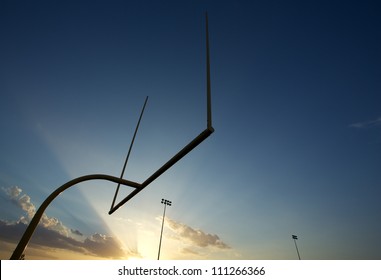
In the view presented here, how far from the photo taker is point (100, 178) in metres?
4.04

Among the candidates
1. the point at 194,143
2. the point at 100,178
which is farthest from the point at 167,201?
the point at 194,143

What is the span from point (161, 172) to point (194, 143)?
3.27 feet

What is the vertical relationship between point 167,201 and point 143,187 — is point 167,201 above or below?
above

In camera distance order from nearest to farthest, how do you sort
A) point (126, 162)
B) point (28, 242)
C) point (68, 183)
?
point (28, 242)
point (68, 183)
point (126, 162)

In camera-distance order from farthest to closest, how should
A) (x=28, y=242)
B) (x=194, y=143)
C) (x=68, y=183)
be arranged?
(x=68, y=183) → (x=28, y=242) → (x=194, y=143)

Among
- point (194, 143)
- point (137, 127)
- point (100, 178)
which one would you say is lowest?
point (194, 143)
